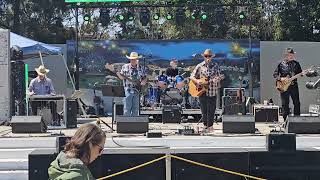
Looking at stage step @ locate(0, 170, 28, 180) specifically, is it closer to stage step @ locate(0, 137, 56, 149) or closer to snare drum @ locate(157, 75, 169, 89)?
stage step @ locate(0, 137, 56, 149)

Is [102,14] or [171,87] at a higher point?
[102,14]

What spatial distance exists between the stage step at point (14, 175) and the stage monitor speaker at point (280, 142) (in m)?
2.61

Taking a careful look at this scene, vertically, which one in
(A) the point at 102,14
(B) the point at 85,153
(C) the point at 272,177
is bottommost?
(C) the point at 272,177

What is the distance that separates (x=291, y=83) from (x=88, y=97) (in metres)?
10.2

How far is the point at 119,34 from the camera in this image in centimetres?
4062

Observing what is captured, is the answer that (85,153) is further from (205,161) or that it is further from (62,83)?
(62,83)

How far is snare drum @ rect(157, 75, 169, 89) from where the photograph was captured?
18.7 metres

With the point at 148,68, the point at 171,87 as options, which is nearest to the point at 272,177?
the point at 171,87

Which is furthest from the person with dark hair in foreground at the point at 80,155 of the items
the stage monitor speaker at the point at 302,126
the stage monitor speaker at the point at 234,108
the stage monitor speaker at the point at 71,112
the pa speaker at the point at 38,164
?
the stage monitor speaker at the point at 234,108

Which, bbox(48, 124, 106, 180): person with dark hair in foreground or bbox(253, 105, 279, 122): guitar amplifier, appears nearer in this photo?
bbox(48, 124, 106, 180): person with dark hair in foreground

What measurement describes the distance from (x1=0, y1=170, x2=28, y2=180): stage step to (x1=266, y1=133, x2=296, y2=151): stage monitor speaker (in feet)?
8.57

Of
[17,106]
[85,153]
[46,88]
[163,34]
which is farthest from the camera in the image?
[163,34]

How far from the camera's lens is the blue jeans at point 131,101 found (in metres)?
12.6

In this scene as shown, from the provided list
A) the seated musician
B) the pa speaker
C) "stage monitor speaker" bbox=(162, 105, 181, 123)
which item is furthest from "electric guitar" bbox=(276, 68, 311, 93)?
the pa speaker
